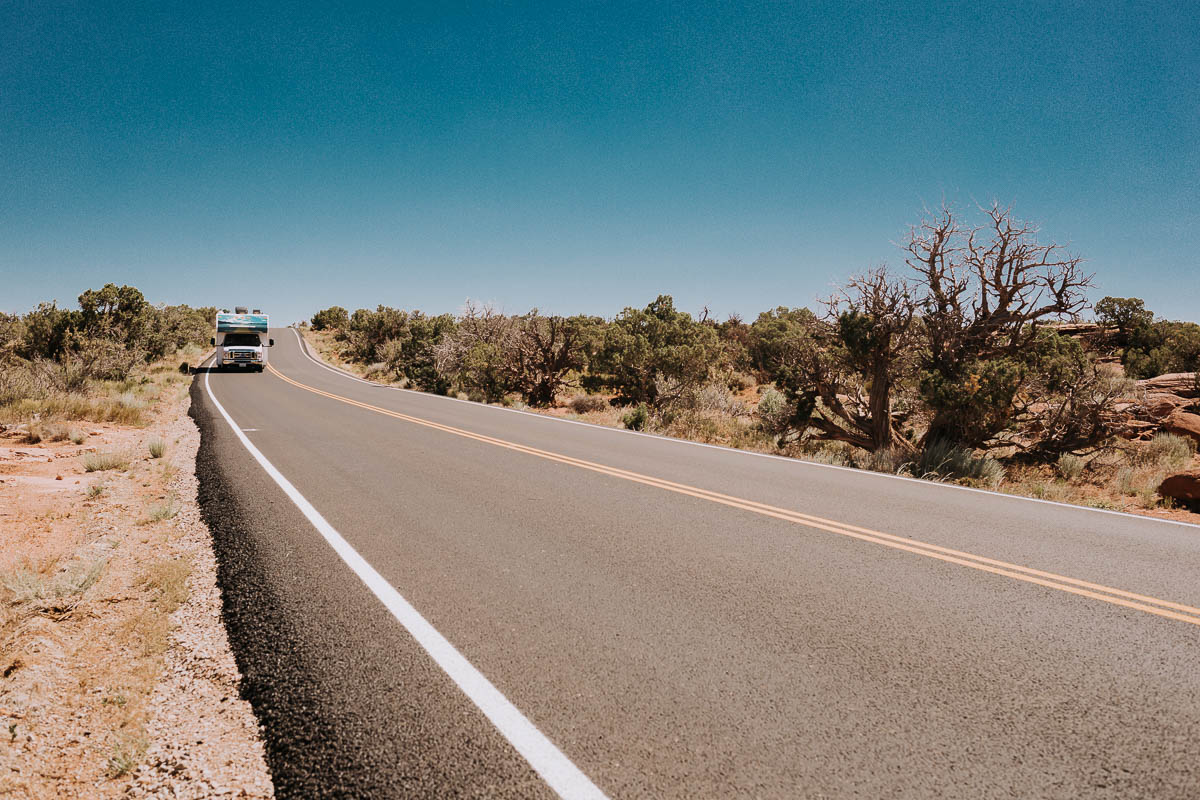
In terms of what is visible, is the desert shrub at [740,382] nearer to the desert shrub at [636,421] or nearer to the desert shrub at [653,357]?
the desert shrub at [653,357]

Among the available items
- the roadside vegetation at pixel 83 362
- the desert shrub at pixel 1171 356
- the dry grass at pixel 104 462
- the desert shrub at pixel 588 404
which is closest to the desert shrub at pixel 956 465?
the desert shrub at pixel 588 404

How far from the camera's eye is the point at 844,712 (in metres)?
2.59

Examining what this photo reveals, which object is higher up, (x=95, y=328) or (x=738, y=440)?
(x=95, y=328)

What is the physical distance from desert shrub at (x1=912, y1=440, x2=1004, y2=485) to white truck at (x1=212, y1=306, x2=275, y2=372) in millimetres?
31034

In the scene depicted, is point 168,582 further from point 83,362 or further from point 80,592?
point 83,362

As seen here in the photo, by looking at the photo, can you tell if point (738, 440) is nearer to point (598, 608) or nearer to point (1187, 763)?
point (598, 608)

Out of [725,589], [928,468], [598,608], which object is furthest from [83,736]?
[928,468]

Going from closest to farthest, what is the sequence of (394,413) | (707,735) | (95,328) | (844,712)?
(707,735)
(844,712)
(394,413)
(95,328)

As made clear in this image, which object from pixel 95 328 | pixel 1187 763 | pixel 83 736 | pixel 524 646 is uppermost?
pixel 95 328

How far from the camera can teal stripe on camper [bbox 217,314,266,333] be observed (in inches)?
1189

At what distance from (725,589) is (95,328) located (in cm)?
3044

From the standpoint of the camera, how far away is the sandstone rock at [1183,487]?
805 centimetres

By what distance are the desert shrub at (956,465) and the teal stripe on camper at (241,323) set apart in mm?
33252

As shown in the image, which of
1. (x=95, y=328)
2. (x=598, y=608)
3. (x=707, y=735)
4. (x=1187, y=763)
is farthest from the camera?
(x=95, y=328)
